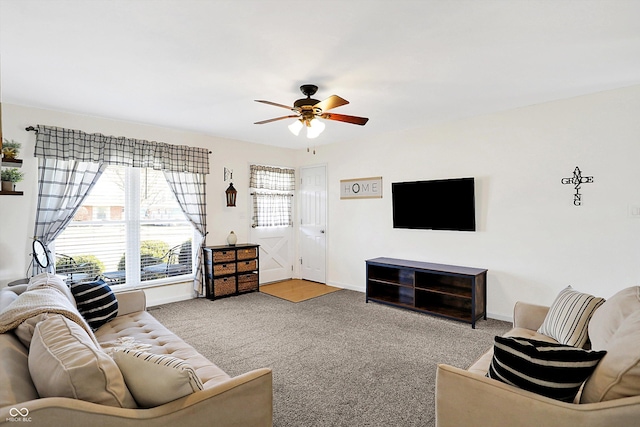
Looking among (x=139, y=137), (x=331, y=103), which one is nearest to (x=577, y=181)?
(x=331, y=103)

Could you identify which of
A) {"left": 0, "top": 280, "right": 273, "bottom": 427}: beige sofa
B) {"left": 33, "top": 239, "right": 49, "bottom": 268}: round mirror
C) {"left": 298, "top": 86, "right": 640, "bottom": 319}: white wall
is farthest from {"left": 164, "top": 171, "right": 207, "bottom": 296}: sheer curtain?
{"left": 0, "top": 280, "right": 273, "bottom": 427}: beige sofa

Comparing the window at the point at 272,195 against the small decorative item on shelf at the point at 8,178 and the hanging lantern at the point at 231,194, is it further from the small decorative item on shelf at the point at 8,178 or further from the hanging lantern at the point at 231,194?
the small decorative item on shelf at the point at 8,178

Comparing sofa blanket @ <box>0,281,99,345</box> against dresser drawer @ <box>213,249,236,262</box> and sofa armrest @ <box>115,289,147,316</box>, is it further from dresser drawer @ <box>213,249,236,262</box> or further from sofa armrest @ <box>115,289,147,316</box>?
dresser drawer @ <box>213,249,236,262</box>

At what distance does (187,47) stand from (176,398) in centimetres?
232

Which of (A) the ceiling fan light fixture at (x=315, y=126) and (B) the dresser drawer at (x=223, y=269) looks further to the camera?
(B) the dresser drawer at (x=223, y=269)

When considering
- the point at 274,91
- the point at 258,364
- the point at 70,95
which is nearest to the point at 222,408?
the point at 258,364

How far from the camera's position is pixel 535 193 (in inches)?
152

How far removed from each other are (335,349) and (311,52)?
2.68 m

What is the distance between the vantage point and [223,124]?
4660 mm

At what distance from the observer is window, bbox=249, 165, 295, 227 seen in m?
6.00

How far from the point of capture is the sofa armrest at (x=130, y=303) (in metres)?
3.01

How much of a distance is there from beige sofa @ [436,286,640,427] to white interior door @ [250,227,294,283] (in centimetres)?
481

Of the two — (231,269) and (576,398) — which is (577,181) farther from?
(231,269)

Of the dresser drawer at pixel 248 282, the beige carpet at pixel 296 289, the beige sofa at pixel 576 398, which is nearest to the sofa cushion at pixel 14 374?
the beige sofa at pixel 576 398
